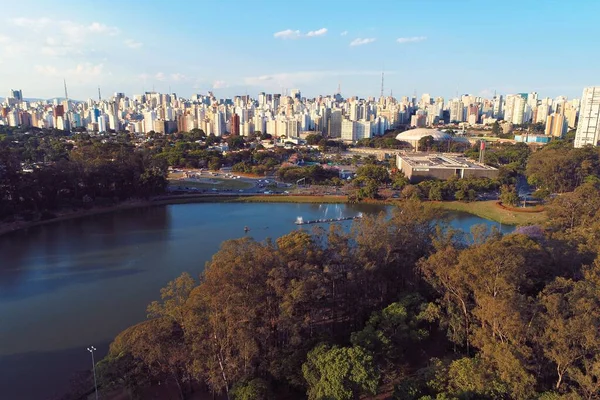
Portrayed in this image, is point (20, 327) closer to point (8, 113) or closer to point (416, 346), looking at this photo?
point (416, 346)

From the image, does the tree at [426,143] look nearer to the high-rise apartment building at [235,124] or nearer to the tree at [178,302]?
the high-rise apartment building at [235,124]

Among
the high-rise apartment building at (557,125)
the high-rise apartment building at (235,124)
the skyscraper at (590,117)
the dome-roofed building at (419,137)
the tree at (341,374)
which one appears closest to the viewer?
the tree at (341,374)

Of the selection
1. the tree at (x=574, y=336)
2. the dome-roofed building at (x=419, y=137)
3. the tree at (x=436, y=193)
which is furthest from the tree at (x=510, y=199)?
the dome-roofed building at (x=419, y=137)

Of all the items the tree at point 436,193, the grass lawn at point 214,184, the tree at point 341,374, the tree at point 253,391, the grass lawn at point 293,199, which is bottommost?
the grass lawn at point 293,199

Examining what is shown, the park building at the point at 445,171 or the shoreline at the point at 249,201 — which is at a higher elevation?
the park building at the point at 445,171

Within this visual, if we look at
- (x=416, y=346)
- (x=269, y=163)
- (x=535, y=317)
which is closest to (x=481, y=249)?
(x=535, y=317)

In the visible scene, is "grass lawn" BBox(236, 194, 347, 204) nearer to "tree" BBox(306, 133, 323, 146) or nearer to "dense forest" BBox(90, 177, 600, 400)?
"dense forest" BBox(90, 177, 600, 400)
